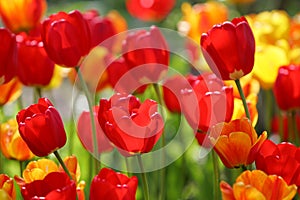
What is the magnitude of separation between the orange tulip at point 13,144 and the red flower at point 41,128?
9.1 inches

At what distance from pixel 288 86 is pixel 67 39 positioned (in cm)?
45

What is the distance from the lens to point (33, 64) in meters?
1.69

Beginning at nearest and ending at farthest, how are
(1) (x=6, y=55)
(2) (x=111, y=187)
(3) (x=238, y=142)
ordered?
1. (2) (x=111, y=187)
2. (3) (x=238, y=142)
3. (1) (x=6, y=55)

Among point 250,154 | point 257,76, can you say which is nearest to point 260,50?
point 257,76

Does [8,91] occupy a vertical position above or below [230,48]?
below

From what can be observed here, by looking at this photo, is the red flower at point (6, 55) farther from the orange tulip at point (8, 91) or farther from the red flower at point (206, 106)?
the red flower at point (206, 106)

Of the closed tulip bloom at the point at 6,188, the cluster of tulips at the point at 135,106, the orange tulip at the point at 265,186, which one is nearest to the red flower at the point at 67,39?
the cluster of tulips at the point at 135,106

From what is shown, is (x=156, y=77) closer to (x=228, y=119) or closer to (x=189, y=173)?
(x=228, y=119)

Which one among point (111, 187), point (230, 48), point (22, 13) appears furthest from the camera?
point (22, 13)

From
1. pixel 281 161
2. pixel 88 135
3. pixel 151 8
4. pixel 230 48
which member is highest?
pixel 230 48

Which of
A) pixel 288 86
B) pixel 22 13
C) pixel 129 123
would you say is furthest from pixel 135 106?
pixel 22 13

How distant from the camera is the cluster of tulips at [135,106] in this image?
120cm

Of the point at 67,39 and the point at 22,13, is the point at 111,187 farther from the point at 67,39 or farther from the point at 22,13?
the point at 22,13

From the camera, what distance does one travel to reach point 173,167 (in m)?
2.01
